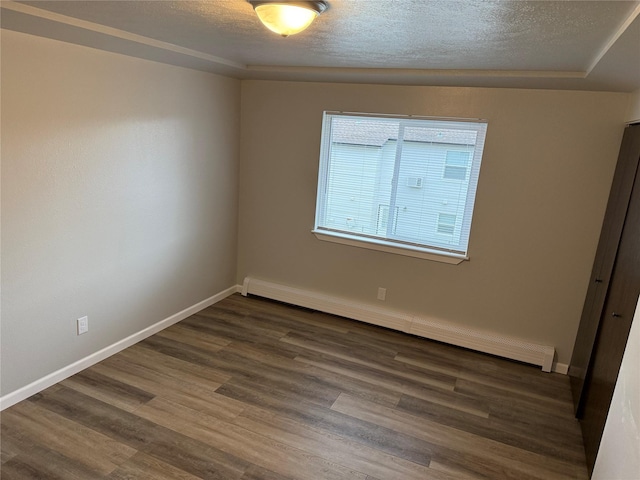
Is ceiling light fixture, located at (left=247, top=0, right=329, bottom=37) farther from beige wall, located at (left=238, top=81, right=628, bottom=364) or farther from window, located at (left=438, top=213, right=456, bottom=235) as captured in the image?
window, located at (left=438, top=213, right=456, bottom=235)

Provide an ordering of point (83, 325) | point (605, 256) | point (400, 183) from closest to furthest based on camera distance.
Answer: point (605, 256), point (83, 325), point (400, 183)

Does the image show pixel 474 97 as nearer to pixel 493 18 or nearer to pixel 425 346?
pixel 493 18

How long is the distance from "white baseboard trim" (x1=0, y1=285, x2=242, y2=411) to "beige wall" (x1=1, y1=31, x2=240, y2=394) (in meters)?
0.05

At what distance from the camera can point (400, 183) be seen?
12.5 feet

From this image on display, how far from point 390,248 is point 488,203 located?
2.98ft

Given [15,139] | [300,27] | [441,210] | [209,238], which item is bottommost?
[209,238]

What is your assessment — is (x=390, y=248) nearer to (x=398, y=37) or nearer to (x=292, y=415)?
(x=292, y=415)

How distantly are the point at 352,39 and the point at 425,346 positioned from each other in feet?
8.64

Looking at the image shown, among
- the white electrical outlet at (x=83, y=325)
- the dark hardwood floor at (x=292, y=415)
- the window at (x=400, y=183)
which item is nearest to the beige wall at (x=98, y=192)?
the white electrical outlet at (x=83, y=325)

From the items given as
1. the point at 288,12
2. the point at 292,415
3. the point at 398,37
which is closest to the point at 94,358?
the point at 292,415

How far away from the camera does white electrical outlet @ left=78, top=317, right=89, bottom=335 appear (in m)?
2.99

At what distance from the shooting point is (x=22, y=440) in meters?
2.36

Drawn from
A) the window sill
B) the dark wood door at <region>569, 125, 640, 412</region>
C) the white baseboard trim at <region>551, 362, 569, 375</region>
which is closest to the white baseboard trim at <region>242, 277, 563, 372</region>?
the white baseboard trim at <region>551, 362, 569, 375</region>

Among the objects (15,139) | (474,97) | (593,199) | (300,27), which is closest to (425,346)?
(593,199)
